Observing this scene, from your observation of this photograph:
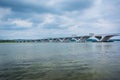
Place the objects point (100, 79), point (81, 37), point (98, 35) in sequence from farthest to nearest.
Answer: point (81, 37), point (98, 35), point (100, 79)

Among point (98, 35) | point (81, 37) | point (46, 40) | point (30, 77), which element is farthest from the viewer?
point (46, 40)

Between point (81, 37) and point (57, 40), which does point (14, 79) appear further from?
point (57, 40)

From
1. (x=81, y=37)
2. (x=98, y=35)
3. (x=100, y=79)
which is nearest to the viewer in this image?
(x=100, y=79)

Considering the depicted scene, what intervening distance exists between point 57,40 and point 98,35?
174 feet

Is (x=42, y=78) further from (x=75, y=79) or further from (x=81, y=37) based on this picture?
(x=81, y=37)

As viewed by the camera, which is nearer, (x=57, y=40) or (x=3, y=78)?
(x=3, y=78)

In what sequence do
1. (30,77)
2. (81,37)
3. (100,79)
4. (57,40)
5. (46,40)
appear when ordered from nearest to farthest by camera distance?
1. (100,79)
2. (30,77)
3. (81,37)
4. (57,40)
5. (46,40)

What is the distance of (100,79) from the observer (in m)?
10.7

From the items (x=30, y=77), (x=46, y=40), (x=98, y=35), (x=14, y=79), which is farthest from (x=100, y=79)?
(x=46, y=40)

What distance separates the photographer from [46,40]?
18625 cm

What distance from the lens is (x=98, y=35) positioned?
426 ft

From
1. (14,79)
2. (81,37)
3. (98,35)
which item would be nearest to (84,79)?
(14,79)

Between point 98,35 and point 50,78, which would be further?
point 98,35

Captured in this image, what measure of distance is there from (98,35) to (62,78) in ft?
399
